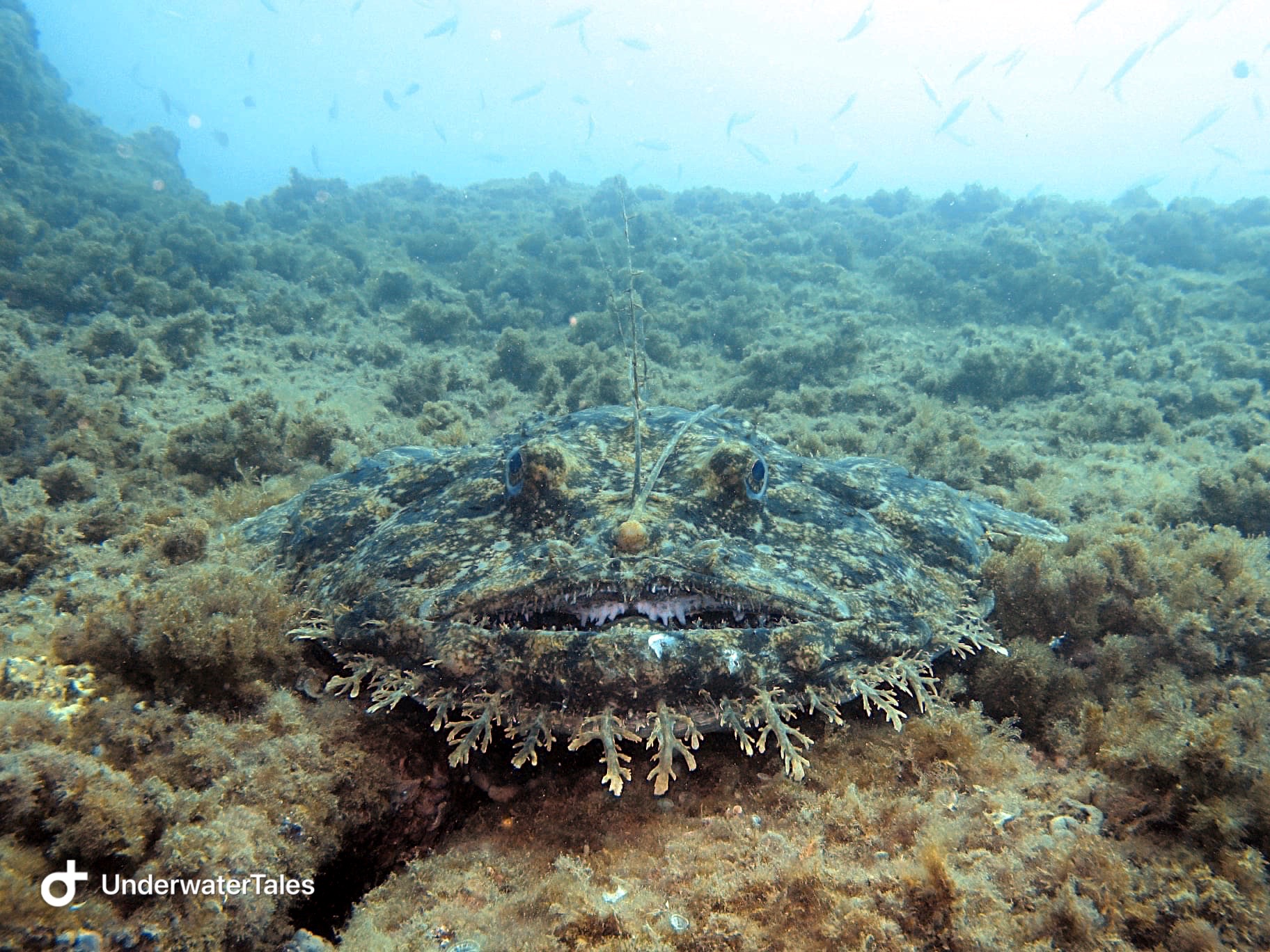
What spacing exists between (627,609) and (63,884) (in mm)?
2113

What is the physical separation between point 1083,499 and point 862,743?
221 inches

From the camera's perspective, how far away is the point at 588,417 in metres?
5.07

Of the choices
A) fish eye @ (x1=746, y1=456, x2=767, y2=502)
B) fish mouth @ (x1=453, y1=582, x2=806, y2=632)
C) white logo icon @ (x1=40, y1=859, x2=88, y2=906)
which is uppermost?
fish eye @ (x1=746, y1=456, x2=767, y2=502)

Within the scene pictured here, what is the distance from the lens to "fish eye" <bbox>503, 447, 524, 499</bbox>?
3.81 metres

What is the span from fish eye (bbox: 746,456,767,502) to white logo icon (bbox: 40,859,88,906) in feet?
10.7

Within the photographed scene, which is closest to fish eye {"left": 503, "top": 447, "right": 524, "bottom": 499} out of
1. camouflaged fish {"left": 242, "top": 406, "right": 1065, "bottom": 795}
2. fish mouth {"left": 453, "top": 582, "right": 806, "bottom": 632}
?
camouflaged fish {"left": 242, "top": 406, "right": 1065, "bottom": 795}

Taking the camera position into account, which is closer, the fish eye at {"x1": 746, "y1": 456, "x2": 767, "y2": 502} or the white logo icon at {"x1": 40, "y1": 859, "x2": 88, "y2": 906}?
the white logo icon at {"x1": 40, "y1": 859, "x2": 88, "y2": 906}

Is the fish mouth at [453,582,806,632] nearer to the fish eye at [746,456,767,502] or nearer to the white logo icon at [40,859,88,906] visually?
the fish eye at [746,456,767,502]

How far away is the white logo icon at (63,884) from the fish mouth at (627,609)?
4.82 feet

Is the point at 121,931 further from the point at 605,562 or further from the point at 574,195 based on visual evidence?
the point at 574,195

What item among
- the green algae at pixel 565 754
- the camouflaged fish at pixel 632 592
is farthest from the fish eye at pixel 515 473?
the green algae at pixel 565 754

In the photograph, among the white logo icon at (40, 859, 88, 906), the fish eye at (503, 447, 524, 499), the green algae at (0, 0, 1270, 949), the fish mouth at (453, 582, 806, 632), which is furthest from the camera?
the fish eye at (503, 447, 524, 499)

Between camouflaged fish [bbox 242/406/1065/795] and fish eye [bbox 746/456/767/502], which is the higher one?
fish eye [bbox 746/456/767/502]

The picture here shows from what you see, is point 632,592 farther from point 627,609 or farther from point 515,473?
point 515,473
